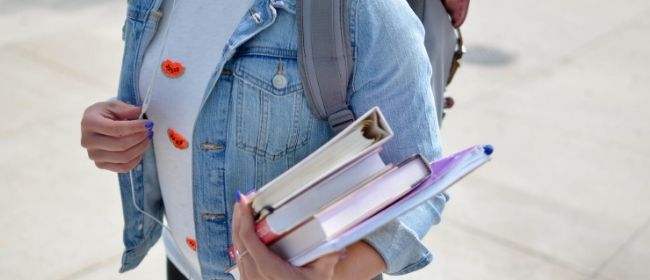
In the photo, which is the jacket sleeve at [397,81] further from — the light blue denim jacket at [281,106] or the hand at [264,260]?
the hand at [264,260]

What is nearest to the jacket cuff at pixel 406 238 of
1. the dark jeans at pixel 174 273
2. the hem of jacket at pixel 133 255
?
the dark jeans at pixel 174 273

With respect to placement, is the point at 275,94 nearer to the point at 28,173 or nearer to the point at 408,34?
the point at 408,34

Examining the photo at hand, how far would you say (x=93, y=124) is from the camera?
164 cm

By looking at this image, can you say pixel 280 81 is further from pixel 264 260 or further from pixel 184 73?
pixel 264 260

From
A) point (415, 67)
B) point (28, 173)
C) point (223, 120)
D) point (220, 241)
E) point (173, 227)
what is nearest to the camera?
point (415, 67)

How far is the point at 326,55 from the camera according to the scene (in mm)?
1452

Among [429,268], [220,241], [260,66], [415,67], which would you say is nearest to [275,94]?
[260,66]

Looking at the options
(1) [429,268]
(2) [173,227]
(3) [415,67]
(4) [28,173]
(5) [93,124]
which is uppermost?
(3) [415,67]

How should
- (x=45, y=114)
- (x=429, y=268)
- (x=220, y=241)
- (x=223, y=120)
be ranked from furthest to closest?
(x=45, y=114) → (x=429, y=268) → (x=220, y=241) → (x=223, y=120)

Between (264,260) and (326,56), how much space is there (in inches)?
14.5

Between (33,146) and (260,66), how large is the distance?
339cm

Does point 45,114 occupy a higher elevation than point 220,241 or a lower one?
lower

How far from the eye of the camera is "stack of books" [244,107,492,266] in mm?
1198

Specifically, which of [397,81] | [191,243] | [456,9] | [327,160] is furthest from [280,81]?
[456,9]
